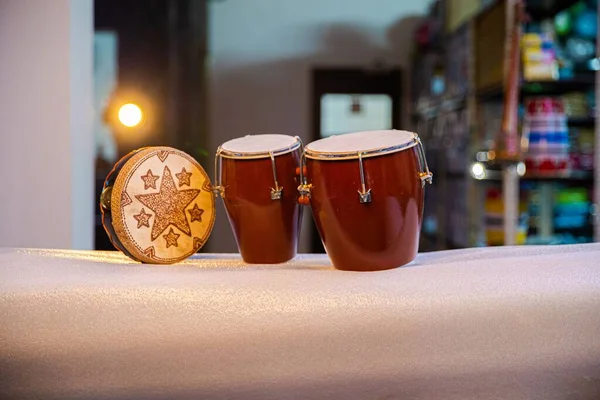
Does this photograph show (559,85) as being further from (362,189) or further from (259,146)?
(362,189)

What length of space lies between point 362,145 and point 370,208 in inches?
4.8

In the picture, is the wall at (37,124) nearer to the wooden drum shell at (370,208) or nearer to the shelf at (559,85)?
the wooden drum shell at (370,208)

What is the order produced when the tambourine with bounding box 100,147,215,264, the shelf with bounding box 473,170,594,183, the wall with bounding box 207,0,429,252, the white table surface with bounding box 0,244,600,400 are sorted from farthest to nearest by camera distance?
the wall with bounding box 207,0,429,252 < the shelf with bounding box 473,170,594,183 < the tambourine with bounding box 100,147,215,264 < the white table surface with bounding box 0,244,600,400

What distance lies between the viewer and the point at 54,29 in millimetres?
2227

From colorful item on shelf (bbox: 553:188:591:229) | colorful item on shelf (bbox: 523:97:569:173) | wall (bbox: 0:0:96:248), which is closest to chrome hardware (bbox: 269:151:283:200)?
wall (bbox: 0:0:96:248)

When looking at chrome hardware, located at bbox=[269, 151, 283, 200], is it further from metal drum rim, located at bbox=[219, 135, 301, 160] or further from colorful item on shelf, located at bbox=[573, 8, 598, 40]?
colorful item on shelf, located at bbox=[573, 8, 598, 40]

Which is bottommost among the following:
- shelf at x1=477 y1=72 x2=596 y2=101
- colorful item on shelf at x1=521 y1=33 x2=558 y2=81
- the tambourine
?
the tambourine

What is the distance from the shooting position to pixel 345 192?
1313 mm

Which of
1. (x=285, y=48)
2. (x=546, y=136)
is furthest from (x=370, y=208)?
(x=285, y=48)

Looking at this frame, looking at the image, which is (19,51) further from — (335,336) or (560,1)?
(560,1)

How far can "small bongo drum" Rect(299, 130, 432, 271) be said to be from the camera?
1302mm

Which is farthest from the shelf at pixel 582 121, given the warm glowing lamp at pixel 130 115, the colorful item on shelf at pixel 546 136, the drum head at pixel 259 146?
the drum head at pixel 259 146

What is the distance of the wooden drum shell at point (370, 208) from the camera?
4.28ft

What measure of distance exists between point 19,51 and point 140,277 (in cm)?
134
